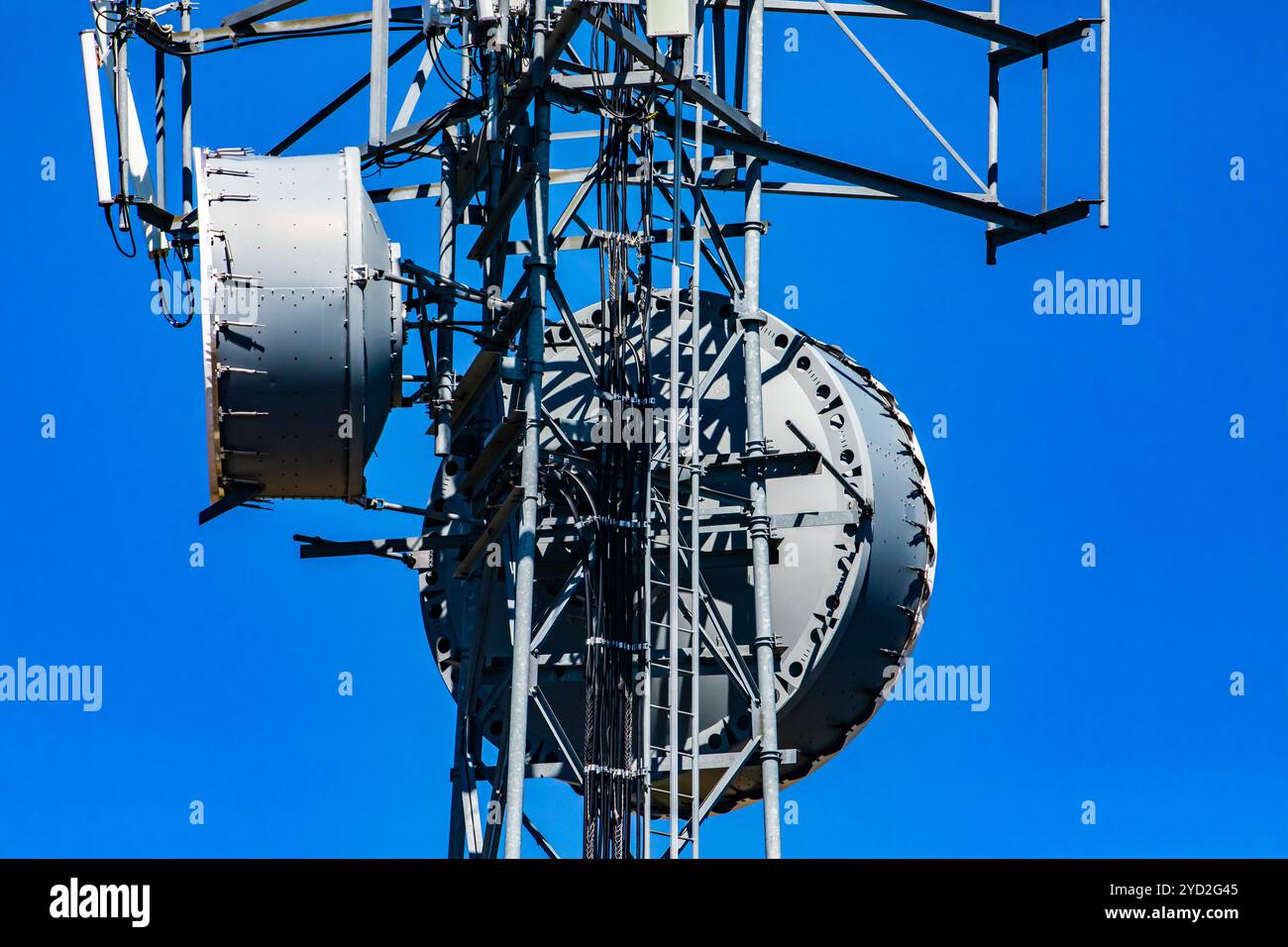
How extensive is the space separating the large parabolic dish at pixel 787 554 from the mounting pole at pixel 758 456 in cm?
47

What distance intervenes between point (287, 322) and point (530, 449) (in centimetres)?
277

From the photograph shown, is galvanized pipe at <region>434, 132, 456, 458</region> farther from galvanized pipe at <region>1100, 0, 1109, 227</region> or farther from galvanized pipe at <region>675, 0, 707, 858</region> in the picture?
galvanized pipe at <region>1100, 0, 1109, 227</region>

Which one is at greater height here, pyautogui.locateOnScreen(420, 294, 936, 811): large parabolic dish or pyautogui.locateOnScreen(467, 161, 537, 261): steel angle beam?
pyautogui.locateOnScreen(467, 161, 537, 261): steel angle beam

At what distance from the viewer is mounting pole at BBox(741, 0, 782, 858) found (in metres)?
23.4

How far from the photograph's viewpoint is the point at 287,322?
21688mm

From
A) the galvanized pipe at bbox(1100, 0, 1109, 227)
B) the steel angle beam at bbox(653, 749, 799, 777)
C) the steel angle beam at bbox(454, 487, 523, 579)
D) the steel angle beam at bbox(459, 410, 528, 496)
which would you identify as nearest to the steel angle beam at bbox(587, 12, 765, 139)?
the steel angle beam at bbox(459, 410, 528, 496)

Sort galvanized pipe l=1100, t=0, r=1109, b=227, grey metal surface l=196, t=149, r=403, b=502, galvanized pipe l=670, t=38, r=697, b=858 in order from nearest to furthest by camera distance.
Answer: grey metal surface l=196, t=149, r=403, b=502 < galvanized pipe l=670, t=38, r=697, b=858 < galvanized pipe l=1100, t=0, r=1109, b=227

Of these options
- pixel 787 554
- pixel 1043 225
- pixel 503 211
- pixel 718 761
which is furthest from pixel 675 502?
pixel 1043 225

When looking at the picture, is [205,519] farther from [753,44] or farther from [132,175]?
[753,44]

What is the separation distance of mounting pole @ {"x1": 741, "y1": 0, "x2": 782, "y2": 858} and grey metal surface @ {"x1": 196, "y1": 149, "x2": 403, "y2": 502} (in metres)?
4.35

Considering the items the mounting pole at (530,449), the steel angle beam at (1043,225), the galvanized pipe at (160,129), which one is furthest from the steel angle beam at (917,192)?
the galvanized pipe at (160,129)

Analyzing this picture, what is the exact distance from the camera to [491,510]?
24.9 meters

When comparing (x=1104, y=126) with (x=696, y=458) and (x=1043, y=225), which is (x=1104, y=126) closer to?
(x=1043, y=225)
